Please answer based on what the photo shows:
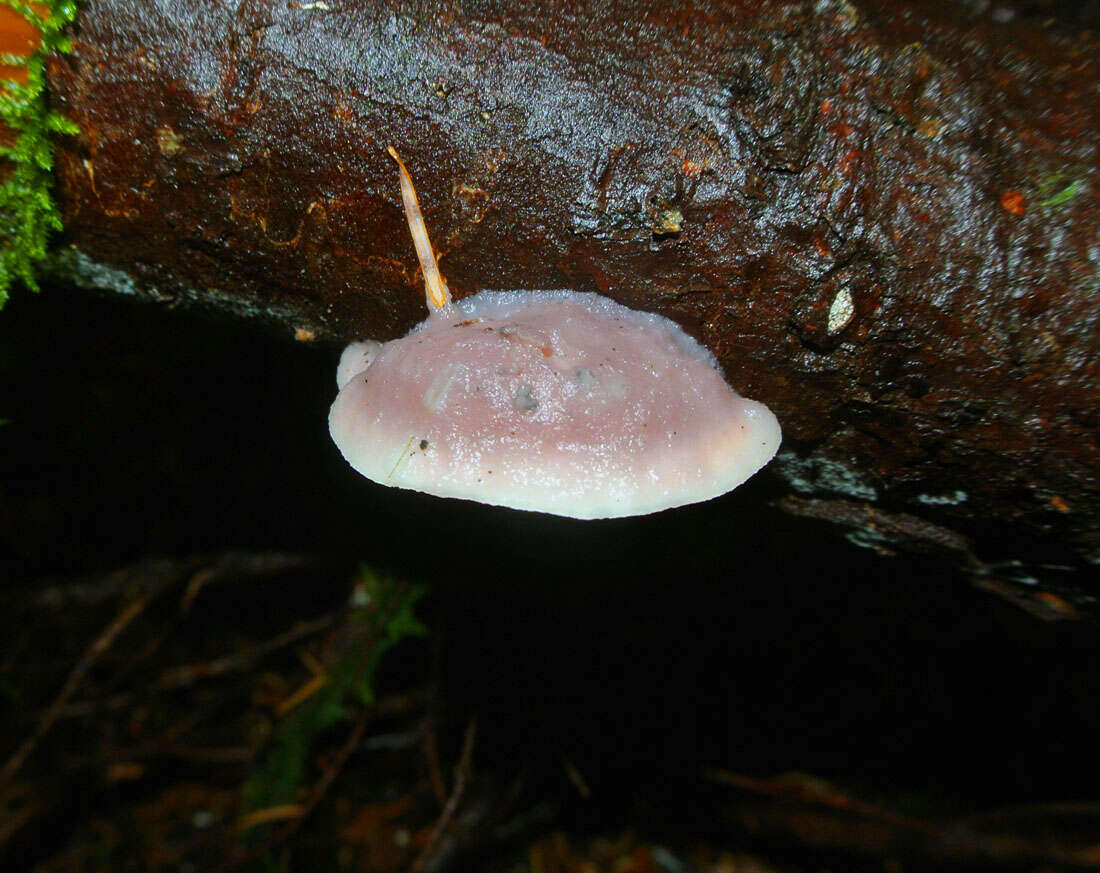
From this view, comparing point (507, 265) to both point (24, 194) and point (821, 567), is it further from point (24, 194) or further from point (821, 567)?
point (821, 567)

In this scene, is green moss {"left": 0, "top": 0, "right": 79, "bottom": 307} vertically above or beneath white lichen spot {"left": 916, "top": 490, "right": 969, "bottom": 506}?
above

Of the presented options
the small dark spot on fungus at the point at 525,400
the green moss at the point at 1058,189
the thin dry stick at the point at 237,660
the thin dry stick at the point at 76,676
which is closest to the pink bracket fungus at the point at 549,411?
the small dark spot on fungus at the point at 525,400

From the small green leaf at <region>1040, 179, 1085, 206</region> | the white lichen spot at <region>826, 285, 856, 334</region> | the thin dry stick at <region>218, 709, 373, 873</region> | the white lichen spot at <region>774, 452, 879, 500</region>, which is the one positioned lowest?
the thin dry stick at <region>218, 709, 373, 873</region>

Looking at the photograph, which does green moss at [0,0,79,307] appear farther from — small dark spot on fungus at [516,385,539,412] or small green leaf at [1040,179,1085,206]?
small green leaf at [1040,179,1085,206]

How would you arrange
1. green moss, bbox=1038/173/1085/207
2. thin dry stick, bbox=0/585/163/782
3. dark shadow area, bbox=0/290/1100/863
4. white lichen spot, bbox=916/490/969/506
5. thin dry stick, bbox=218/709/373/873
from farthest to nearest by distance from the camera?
thin dry stick, bbox=0/585/163/782, thin dry stick, bbox=218/709/373/873, dark shadow area, bbox=0/290/1100/863, white lichen spot, bbox=916/490/969/506, green moss, bbox=1038/173/1085/207

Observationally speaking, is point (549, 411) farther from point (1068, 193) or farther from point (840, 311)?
point (1068, 193)

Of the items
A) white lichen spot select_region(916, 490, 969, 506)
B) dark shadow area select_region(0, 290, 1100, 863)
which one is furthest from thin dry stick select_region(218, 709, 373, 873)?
white lichen spot select_region(916, 490, 969, 506)

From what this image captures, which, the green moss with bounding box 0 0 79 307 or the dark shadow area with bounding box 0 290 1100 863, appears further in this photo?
the dark shadow area with bounding box 0 290 1100 863

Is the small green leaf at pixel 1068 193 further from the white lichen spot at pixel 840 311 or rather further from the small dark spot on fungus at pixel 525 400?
the small dark spot on fungus at pixel 525 400
